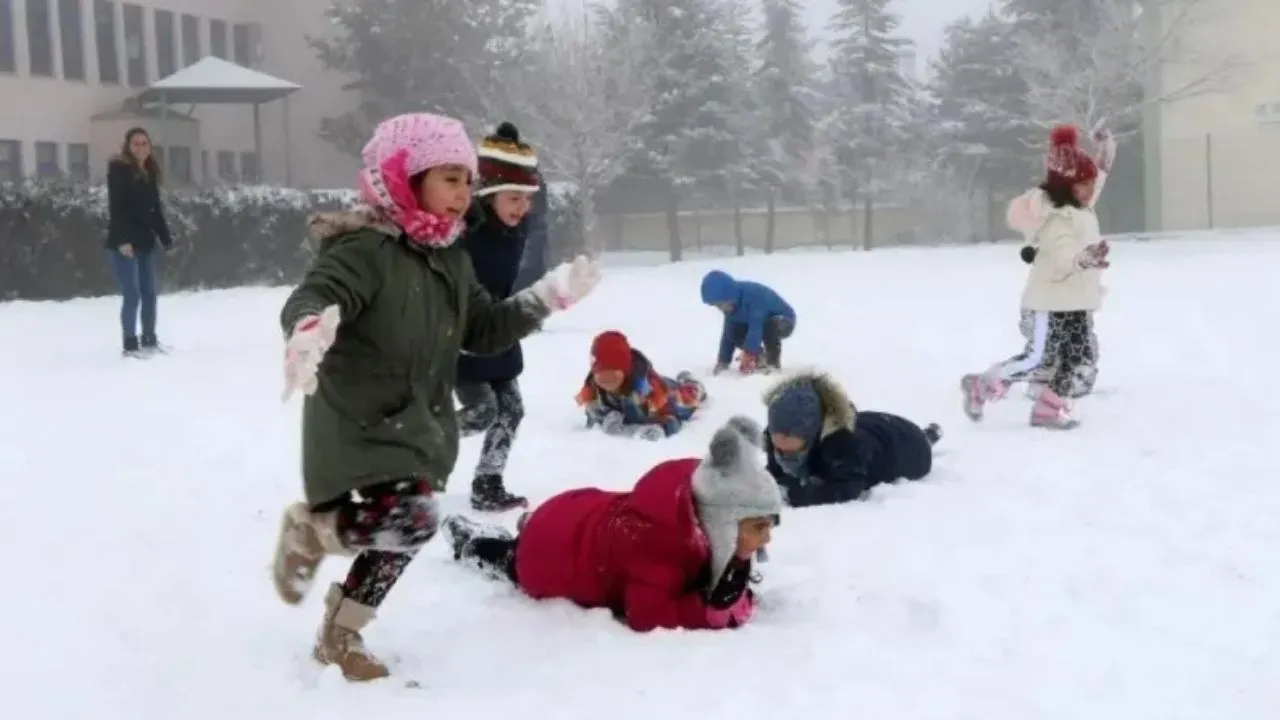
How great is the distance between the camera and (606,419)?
7.88m

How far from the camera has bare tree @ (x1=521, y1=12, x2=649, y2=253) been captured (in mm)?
38688

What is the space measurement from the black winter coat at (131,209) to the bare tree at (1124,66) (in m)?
28.9

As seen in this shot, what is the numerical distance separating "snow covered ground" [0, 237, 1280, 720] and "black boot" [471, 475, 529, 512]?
364mm

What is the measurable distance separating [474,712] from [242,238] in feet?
63.1

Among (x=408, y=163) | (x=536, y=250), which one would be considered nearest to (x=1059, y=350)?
(x=536, y=250)

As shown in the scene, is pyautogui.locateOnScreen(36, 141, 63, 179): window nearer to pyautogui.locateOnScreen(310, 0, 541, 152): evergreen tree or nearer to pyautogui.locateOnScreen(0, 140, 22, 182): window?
pyautogui.locateOnScreen(0, 140, 22, 182): window

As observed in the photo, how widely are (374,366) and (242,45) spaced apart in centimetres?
3711

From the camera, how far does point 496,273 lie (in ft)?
18.7

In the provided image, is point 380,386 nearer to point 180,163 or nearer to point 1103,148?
point 1103,148

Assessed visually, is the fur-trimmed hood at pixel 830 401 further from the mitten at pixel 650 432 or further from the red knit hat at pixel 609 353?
the red knit hat at pixel 609 353

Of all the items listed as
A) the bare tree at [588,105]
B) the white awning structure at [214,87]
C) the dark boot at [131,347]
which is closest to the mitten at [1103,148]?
the dark boot at [131,347]

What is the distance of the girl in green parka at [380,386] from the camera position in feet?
12.2

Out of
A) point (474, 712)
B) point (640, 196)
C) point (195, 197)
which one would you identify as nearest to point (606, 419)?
point (474, 712)

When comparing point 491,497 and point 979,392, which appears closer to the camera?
point 491,497
